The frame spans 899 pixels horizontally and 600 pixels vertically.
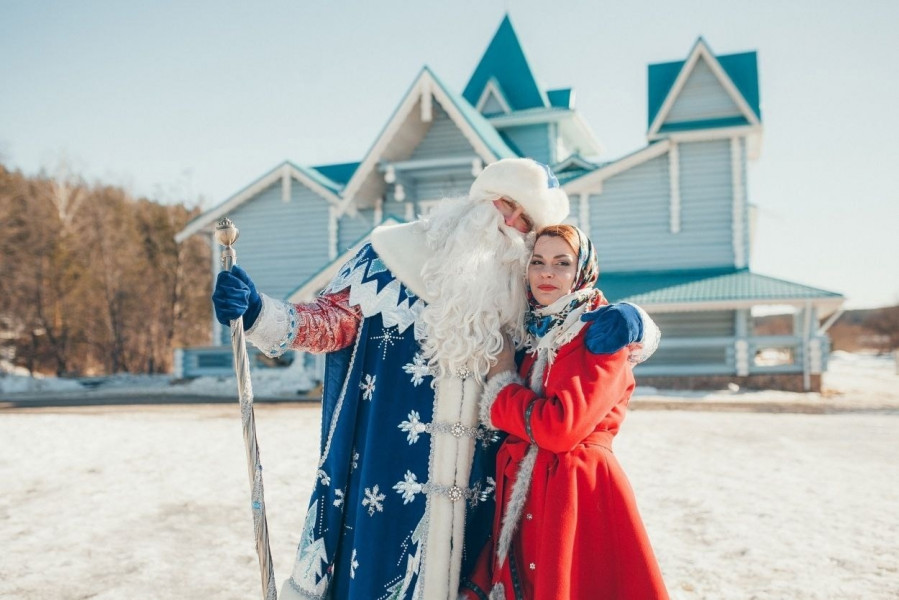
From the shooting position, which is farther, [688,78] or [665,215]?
[688,78]

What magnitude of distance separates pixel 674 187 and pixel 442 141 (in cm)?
510

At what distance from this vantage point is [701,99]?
1515 cm

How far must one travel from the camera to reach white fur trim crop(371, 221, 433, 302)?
7.93 ft

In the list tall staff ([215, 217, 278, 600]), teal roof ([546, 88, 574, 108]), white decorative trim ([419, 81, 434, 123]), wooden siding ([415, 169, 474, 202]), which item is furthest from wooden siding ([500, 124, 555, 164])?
tall staff ([215, 217, 278, 600])

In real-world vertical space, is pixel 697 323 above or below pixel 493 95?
below

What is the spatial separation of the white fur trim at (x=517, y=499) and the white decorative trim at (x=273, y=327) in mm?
865

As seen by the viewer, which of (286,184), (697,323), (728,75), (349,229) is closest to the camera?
(697,323)

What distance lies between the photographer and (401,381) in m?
2.40

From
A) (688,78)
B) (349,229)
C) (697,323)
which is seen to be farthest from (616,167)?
(349,229)

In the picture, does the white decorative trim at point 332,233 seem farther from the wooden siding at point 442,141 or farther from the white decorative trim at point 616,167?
the white decorative trim at point 616,167

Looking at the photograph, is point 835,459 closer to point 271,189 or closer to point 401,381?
point 401,381

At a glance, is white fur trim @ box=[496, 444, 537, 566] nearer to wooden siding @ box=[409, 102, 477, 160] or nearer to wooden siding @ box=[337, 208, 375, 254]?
wooden siding @ box=[409, 102, 477, 160]

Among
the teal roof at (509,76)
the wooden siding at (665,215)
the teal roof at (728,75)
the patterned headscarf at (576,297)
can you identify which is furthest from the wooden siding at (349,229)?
the patterned headscarf at (576,297)

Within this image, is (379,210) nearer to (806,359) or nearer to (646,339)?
(806,359)
